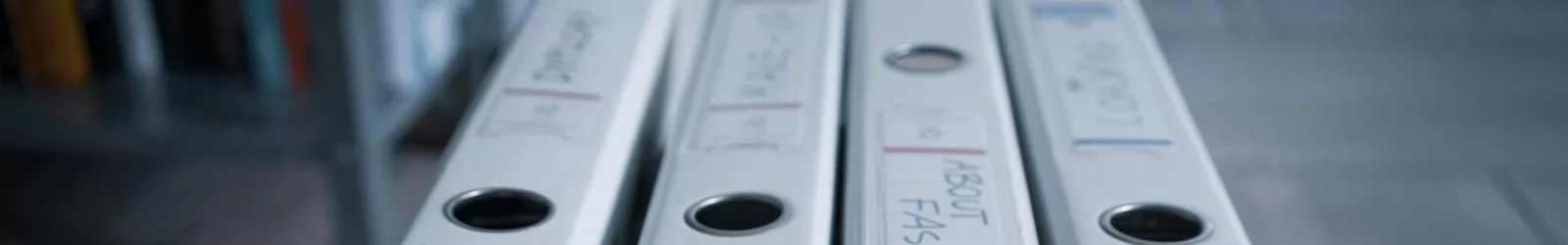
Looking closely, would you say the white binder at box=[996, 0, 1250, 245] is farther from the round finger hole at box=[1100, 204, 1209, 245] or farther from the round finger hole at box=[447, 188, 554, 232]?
the round finger hole at box=[447, 188, 554, 232]

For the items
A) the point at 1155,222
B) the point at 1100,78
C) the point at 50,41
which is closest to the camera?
the point at 1155,222

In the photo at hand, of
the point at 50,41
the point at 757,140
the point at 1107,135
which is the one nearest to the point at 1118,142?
the point at 1107,135

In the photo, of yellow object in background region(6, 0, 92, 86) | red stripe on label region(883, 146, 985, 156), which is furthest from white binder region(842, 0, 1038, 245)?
yellow object in background region(6, 0, 92, 86)

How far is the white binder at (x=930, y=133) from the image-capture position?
456 mm

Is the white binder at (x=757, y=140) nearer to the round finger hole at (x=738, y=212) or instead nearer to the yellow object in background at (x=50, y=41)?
the round finger hole at (x=738, y=212)

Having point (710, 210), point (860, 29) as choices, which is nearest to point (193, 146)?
point (860, 29)

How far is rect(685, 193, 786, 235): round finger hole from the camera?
1.57ft

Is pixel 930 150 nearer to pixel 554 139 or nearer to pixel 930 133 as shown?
pixel 930 133

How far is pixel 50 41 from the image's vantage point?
49.8 inches

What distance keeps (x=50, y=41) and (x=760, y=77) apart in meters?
0.89

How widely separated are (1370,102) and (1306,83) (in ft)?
0.20

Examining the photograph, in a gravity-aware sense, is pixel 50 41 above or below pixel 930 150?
above

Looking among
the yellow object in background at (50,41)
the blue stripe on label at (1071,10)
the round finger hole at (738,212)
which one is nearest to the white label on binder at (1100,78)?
the blue stripe on label at (1071,10)

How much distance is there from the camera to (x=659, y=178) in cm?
50
